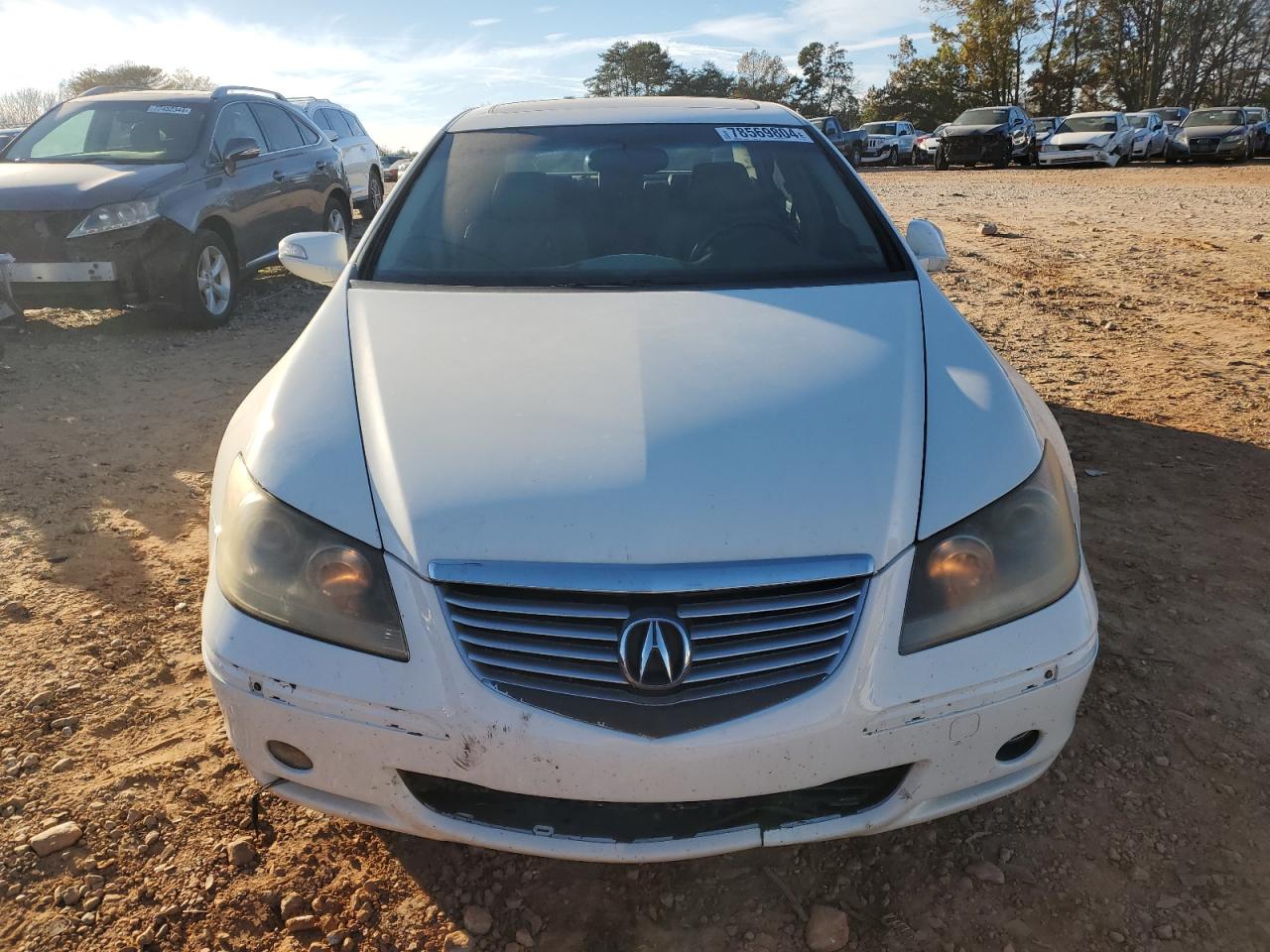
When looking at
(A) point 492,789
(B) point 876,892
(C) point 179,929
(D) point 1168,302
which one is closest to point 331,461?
(A) point 492,789

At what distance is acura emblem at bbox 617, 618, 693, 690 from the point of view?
1539mm

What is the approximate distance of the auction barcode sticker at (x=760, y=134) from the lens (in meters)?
3.07

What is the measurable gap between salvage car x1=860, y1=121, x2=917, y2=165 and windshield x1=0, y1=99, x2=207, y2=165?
28390 mm

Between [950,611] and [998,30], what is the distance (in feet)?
167

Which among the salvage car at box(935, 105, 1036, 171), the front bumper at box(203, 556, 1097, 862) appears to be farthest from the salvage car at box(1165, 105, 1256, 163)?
the front bumper at box(203, 556, 1097, 862)

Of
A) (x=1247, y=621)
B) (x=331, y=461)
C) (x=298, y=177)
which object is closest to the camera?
(x=331, y=461)

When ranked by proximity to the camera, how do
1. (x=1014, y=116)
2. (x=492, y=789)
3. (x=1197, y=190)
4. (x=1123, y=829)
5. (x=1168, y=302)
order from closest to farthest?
(x=492, y=789), (x=1123, y=829), (x=1168, y=302), (x=1197, y=190), (x=1014, y=116)

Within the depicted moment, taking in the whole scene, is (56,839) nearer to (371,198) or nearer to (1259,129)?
(371,198)

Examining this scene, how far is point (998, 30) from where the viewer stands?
44719 mm

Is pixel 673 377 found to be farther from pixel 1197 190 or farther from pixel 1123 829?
pixel 1197 190

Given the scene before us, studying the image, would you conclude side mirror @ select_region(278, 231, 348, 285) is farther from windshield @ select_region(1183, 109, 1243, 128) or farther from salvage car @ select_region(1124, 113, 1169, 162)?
windshield @ select_region(1183, 109, 1243, 128)

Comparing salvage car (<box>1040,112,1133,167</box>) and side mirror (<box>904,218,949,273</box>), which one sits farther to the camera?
salvage car (<box>1040,112,1133,167</box>)

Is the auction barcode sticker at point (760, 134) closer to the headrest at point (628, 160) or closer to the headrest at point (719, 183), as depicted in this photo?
the headrest at point (719, 183)

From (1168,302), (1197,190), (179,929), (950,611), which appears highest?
(950,611)
